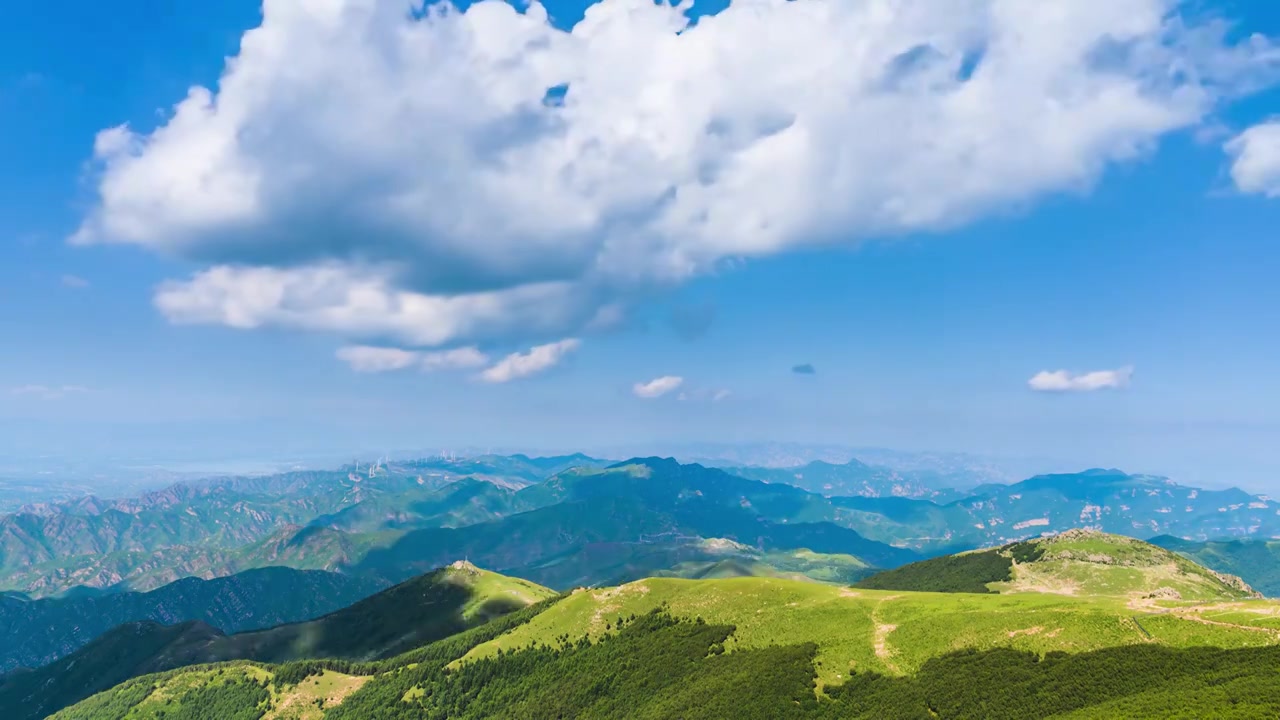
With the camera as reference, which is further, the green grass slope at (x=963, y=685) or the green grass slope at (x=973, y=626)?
the green grass slope at (x=973, y=626)

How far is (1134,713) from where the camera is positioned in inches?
3873

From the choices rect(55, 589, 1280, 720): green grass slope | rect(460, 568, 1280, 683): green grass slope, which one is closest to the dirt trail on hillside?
rect(460, 568, 1280, 683): green grass slope

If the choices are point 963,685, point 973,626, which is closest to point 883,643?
point 973,626

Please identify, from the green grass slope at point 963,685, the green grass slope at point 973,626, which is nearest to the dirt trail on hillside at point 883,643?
the green grass slope at point 973,626

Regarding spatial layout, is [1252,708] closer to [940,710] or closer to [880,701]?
[940,710]

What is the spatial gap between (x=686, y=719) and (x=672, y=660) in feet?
116

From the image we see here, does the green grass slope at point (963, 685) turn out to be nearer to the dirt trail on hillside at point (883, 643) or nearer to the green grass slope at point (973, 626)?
the green grass slope at point (973, 626)

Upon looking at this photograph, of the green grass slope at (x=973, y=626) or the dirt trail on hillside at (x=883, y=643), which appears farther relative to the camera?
the dirt trail on hillside at (x=883, y=643)

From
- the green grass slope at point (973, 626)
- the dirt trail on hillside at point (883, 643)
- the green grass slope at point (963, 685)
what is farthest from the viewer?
the dirt trail on hillside at point (883, 643)

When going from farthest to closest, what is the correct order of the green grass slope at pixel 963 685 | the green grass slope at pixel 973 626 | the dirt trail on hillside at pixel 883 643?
the dirt trail on hillside at pixel 883 643, the green grass slope at pixel 973 626, the green grass slope at pixel 963 685

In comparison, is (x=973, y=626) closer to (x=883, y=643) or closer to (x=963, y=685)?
(x=883, y=643)

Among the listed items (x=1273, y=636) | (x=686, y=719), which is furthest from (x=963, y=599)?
(x=686, y=719)

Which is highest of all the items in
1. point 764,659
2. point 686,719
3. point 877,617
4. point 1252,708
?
point 1252,708

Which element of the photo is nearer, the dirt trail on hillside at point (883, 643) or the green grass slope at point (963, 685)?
the green grass slope at point (963, 685)
